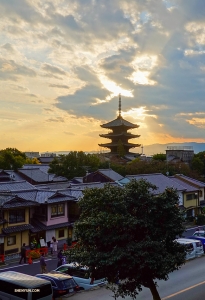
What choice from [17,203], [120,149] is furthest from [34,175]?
[120,149]

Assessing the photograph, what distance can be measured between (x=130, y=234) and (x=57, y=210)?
Result: 20837mm

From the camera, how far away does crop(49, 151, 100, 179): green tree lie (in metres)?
60.6

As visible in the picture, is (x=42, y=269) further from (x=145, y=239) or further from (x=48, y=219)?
(x=145, y=239)

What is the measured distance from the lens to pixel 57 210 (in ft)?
113

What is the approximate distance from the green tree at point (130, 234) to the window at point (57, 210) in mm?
18828

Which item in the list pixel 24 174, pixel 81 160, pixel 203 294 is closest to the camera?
pixel 203 294

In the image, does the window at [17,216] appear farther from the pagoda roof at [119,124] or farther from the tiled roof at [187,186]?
the pagoda roof at [119,124]

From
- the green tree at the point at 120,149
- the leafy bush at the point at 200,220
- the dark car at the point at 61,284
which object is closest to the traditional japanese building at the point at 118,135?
the green tree at the point at 120,149

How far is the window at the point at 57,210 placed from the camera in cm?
3389

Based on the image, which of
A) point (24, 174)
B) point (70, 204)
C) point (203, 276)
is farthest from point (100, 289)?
point (24, 174)

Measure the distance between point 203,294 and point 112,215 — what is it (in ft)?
27.1

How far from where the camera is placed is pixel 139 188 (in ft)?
49.5

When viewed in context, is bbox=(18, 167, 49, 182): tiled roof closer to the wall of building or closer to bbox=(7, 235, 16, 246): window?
the wall of building

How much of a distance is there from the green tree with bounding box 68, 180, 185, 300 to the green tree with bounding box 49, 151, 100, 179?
44.8 meters
